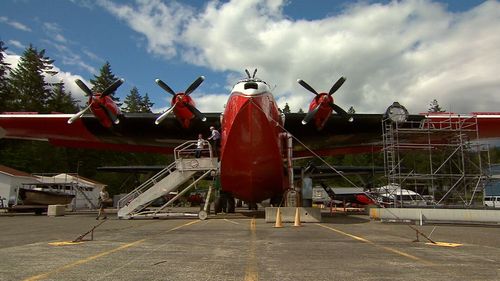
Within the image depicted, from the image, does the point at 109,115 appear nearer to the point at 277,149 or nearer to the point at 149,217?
Result: the point at 149,217

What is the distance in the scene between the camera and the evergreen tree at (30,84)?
6200 centimetres

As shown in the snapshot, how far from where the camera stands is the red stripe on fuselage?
17406 millimetres

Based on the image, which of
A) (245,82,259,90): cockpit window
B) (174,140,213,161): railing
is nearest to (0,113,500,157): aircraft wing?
(174,140,213,161): railing

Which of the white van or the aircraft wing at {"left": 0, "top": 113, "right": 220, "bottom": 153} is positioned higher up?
the aircraft wing at {"left": 0, "top": 113, "right": 220, "bottom": 153}

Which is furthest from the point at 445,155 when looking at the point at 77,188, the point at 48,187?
the point at 77,188

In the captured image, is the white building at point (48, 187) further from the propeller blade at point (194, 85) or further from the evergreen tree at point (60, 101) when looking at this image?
the evergreen tree at point (60, 101)

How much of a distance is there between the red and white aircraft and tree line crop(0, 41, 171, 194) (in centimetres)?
2527

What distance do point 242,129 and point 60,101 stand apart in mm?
56312

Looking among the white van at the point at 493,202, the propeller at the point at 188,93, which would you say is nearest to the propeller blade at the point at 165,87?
the propeller at the point at 188,93

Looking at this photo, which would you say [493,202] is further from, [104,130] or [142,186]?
[104,130]

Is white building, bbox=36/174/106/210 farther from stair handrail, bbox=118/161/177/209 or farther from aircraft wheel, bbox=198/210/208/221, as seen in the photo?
aircraft wheel, bbox=198/210/208/221

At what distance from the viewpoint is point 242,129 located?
17516 mm

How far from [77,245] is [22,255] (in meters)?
1.48

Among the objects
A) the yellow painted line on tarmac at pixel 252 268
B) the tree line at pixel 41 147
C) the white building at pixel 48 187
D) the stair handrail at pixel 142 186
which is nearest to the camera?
the yellow painted line on tarmac at pixel 252 268
